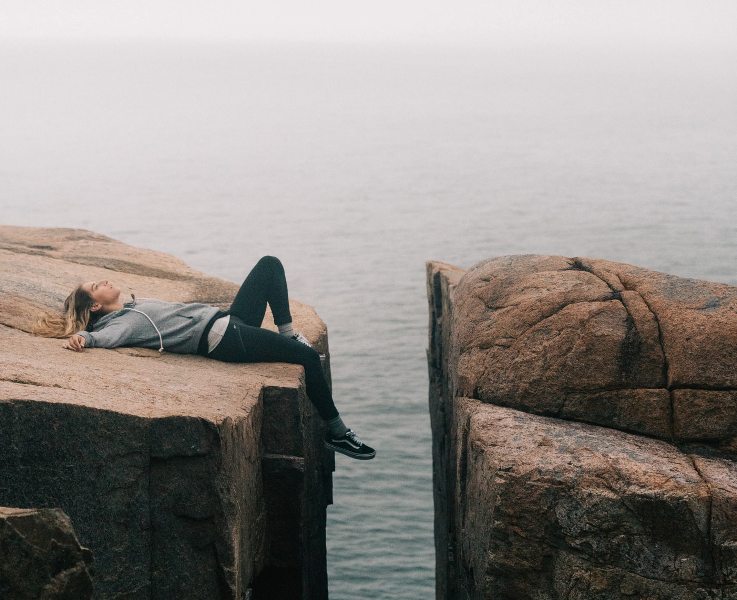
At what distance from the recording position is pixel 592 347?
413 inches

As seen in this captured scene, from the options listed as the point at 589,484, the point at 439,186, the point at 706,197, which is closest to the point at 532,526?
the point at 589,484

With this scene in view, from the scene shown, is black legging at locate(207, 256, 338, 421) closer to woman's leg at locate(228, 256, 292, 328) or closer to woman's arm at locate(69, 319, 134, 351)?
woman's leg at locate(228, 256, 292, 328)

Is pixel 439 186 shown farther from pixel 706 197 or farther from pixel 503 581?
pixel 503 581

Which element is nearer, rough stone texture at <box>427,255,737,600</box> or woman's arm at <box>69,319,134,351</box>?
rough stone texture at <box>427,255,737,600</box>

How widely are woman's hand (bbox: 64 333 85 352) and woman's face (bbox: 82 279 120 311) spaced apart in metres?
0.70

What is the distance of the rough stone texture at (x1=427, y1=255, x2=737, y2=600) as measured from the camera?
8773 millimetres

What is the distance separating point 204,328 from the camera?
1189 centimetres

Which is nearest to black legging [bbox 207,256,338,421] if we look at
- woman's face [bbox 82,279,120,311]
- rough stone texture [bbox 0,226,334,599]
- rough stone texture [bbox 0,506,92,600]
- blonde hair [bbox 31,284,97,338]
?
rough stone texture [bbox 0,226,334,599]

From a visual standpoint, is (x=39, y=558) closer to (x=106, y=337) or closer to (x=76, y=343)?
(x=76, y=343)

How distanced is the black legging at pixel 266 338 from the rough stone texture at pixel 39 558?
5.47 meters

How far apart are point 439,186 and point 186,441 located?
382 ft

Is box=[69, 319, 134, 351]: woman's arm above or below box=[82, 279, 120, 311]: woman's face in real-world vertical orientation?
below

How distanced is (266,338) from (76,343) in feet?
7.24

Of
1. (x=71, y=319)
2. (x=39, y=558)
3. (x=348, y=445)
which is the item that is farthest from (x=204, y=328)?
(x=39, y=558)
